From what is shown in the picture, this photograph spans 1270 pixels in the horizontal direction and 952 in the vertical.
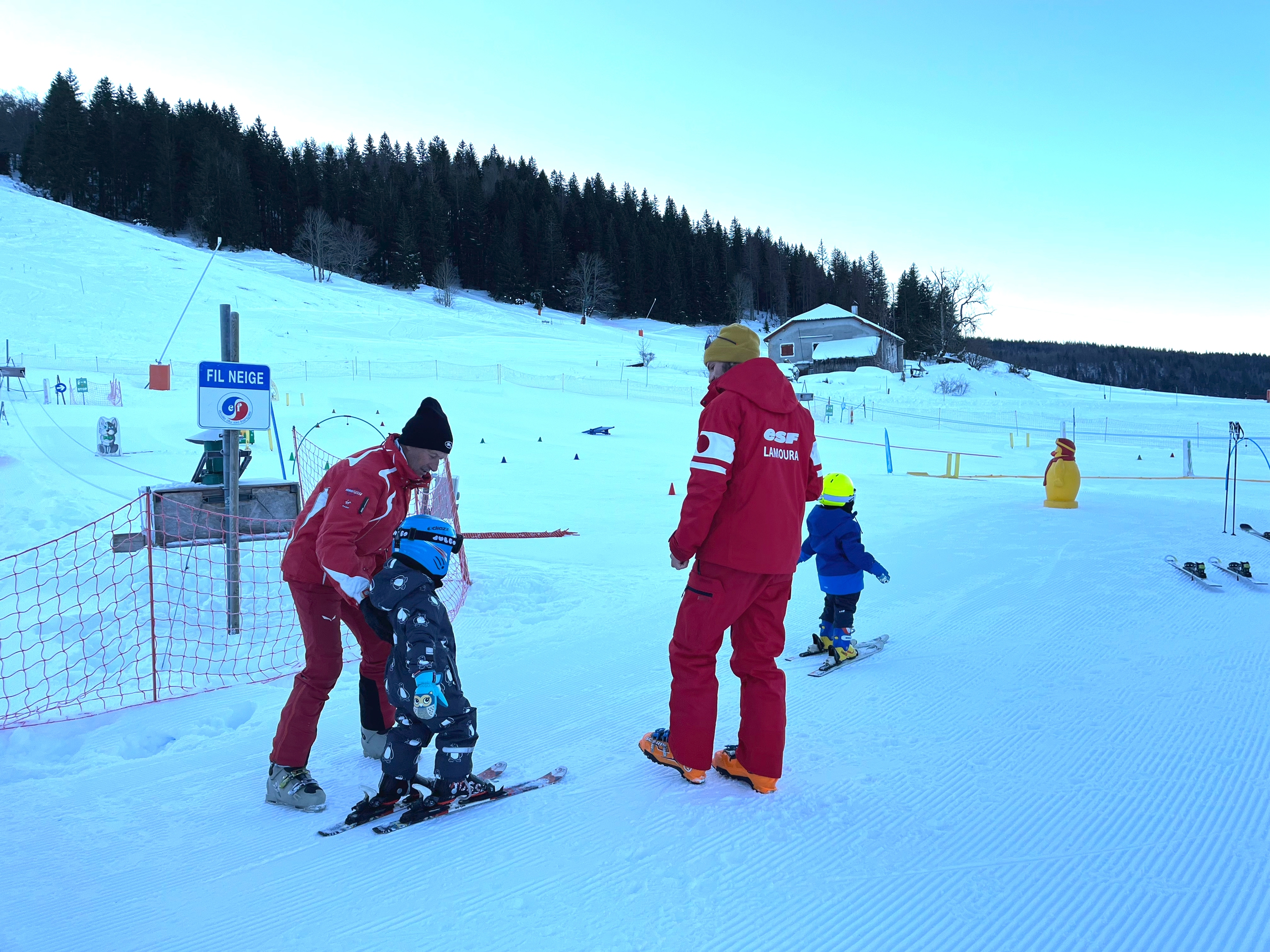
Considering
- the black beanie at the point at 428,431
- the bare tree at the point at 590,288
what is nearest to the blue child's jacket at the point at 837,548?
the black beanie at the point at 428,431

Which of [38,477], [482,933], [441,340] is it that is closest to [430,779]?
[482,933]

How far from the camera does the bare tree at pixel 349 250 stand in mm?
67250

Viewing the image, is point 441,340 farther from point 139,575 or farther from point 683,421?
point 139,575

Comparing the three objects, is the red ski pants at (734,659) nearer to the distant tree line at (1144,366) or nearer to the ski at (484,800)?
the ski at (484,800)

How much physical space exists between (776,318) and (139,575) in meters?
89.1

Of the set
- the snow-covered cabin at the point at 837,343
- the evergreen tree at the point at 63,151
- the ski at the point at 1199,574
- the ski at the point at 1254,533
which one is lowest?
the ski at the point at 1199,574

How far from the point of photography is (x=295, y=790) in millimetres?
3250

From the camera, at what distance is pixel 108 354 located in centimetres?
3170

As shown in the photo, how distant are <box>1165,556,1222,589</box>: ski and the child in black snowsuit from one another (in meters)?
7.03

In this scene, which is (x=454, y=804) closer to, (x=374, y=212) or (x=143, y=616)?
(x=143, y=616)

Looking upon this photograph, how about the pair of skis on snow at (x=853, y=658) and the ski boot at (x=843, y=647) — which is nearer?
the pair of skis on snow at (x=853, y=658)

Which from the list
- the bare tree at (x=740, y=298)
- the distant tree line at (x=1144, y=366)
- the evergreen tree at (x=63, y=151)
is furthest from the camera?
the distant tree line at (x=1144, y=366)

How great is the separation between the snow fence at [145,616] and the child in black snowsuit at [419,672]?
2316 mm

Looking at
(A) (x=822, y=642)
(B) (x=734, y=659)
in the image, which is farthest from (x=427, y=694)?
(A) (x=822, y=642)
